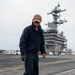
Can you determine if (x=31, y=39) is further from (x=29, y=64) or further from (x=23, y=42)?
(x=29, y=64)

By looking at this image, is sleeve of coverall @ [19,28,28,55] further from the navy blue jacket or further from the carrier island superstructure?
the carrier island superstructure

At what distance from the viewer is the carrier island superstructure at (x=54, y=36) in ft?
382

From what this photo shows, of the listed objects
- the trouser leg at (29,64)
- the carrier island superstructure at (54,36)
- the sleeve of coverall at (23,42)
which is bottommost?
the trouser leg at (29,64)

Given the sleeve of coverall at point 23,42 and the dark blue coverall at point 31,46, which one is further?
the dark blue coverall at point 31,46

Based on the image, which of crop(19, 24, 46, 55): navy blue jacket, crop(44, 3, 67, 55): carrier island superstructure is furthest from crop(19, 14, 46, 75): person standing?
crop(44, 3, 67, 55): carrier island superstructure

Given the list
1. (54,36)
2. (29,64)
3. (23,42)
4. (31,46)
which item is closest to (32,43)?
(31,46)

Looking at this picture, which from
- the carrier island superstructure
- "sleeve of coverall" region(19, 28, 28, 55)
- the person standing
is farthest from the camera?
the carrier island superstructure

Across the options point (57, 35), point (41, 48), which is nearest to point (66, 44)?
point (57, 35)

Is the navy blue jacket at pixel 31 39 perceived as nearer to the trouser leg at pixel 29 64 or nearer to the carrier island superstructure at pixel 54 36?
the trouser leg at pixel 29 64

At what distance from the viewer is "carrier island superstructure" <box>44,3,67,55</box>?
382ft

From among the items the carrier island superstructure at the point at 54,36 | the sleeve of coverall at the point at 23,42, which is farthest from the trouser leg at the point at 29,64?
the carrier island superstructure at the point at 54,36

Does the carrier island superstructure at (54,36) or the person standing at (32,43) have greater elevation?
the carrier island superstructure at (54,36)

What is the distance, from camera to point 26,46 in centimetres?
639

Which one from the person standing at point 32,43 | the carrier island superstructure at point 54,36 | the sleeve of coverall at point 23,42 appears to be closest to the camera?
the sleeve of coverall at point 23,42
